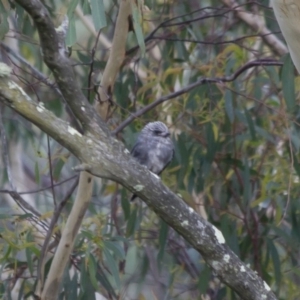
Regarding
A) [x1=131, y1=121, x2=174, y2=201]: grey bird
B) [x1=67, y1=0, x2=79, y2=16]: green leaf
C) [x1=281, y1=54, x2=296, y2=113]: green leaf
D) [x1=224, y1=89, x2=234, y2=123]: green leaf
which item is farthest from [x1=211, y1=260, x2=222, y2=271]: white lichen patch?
[x1=224, y1=89, x2=234, y2=123]: green leaf

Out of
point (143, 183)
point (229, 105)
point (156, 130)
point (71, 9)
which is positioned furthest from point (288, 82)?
point (143, 183)

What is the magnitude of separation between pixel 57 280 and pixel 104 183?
3.01 ft

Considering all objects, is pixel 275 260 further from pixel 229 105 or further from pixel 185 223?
pixel 185 223

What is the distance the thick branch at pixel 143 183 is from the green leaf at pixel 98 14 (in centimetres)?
25

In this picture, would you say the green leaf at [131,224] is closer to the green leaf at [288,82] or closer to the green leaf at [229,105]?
the green leaf at [229,105]

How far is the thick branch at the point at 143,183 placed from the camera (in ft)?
5.21

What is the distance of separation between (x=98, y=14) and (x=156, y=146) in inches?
38.2

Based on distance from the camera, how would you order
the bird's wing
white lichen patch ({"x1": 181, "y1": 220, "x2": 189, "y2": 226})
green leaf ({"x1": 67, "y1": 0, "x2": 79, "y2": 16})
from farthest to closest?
the bird's wing, green leaf ({"x1": 67, "y1": 0, "x2": 79, "y2": 16}), white lichen patch ({"x1": 181, "y1": 220, "x2": 189, "y2": 226})

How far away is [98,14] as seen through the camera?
1.77 meters

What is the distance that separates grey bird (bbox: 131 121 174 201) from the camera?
106 inches

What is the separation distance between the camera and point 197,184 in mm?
2979

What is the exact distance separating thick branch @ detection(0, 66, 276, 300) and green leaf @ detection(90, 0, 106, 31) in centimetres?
25

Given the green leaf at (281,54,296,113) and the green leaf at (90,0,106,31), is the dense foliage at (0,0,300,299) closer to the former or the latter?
the green leaf at (281,54,296,113)

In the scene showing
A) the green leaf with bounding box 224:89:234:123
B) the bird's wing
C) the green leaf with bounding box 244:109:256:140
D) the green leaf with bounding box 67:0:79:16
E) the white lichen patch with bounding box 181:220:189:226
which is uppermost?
the green leaf with bounding box 67:0:79:16
